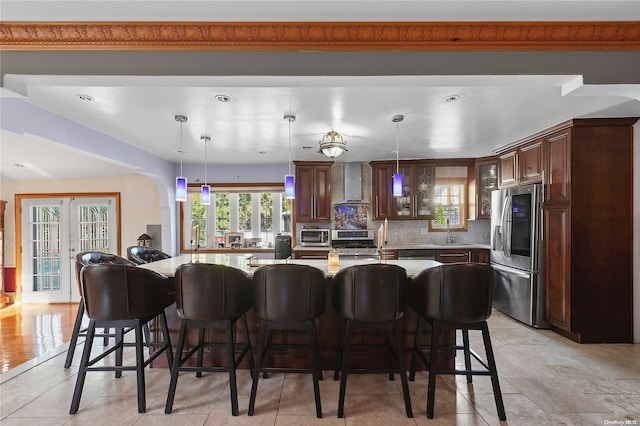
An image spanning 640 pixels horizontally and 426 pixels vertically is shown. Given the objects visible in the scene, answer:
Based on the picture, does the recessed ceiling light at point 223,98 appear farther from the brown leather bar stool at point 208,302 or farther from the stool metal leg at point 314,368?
the stool metal leg at point 314,368

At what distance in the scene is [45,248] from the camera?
5.68m

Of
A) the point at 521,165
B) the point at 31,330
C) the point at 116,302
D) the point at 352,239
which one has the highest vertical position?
the point at 521,165

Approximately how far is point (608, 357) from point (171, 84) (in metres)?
4.36

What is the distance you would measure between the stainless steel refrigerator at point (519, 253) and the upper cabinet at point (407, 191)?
1.06 meters

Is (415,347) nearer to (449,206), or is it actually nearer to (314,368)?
(314,368)

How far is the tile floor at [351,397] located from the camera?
2.00 m

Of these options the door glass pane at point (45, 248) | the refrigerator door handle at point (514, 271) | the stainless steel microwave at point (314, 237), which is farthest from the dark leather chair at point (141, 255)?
the refrigerator door handle at point (514, 271)

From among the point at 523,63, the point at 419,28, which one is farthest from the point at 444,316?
the point at 419,28

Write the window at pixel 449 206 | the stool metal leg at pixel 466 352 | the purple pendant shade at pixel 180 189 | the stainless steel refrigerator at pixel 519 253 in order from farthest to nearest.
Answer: the window at pixel 449 206
the stainless steel refrigerator at pixel 519 253
the purple pendant shade at pixel 180 189
the stool metal leg at pixel 466 352

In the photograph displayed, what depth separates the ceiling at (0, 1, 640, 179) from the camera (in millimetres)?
1638

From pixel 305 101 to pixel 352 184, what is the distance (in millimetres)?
2791

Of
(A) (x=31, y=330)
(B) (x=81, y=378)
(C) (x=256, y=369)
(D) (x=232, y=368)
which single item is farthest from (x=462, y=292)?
(A) (x=31, y=330)

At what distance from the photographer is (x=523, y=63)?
180cm

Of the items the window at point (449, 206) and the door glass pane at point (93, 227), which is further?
the door glass pane at point (93, 227)
